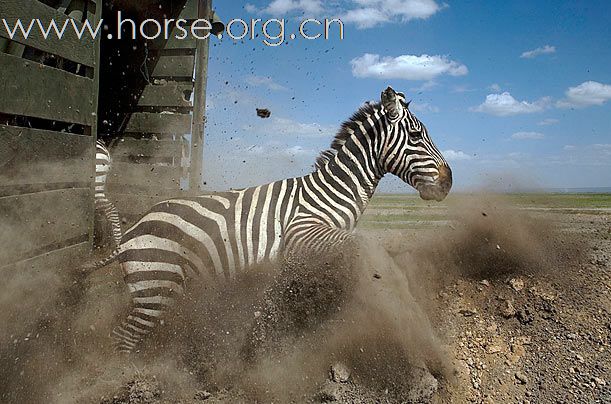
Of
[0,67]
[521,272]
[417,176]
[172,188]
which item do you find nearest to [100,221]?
[172,188]

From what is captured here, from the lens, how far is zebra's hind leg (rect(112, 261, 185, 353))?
4254mm

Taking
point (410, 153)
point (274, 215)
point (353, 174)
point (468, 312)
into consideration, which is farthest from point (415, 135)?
point (468, 312)

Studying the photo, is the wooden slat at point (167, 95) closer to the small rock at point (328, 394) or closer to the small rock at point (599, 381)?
the small rock at point (328, 394)

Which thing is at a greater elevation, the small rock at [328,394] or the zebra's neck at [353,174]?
the zebra's neck at [353,174]

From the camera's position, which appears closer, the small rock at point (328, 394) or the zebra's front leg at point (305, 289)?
the small rock at point (328, 394)

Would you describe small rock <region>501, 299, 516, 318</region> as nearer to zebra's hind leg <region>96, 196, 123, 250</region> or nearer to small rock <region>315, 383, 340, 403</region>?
small rock <region>315, 383, 340, 403</region>

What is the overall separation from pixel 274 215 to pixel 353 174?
39.3 inches

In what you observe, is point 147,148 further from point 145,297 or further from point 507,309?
point 507,309

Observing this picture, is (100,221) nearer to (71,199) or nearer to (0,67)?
(71,199)

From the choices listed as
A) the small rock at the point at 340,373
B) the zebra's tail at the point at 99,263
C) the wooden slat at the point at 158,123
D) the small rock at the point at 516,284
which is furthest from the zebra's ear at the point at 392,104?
the wooden slat at the point at 158,123

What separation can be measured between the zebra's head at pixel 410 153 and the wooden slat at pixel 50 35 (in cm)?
298

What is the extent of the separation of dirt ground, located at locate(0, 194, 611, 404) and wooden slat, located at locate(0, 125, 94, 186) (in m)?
0.88

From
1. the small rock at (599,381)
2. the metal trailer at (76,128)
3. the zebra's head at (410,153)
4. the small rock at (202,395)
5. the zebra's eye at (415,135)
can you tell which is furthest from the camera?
the zebra's eye at (415,135)

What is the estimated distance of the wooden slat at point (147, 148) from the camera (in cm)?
732
